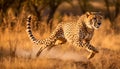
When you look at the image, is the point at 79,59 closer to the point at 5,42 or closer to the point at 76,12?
the point at 5,42

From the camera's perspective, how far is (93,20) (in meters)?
10.9

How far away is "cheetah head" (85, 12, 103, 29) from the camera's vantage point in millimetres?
10797

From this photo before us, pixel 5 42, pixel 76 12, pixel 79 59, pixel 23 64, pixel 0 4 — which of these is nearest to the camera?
pixel 23 64

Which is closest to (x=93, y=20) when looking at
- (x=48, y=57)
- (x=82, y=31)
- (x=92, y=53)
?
(x=82, y=31)

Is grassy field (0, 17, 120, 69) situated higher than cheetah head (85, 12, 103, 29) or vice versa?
cheetah head (85, 12, 103, 29)

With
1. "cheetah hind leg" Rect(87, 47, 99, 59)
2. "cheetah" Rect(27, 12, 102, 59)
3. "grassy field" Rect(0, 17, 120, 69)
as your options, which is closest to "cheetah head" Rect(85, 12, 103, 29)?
"cheetah" Rect(27, 12, 102, 59)

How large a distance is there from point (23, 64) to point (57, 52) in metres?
2.02

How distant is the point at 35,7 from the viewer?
20.0 meters

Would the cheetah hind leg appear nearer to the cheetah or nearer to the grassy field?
the cheetah

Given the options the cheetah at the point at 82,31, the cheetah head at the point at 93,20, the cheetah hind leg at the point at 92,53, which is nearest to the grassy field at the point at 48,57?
the cheetah hind leg at the point at 92,53

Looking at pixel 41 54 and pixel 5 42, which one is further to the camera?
pixel 5 42

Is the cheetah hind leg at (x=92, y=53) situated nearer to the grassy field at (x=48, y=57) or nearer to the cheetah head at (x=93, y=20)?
the grassy field at (x=48, y=57)

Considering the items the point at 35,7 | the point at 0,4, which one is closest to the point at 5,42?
the point at 0,4

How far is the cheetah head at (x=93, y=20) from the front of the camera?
10797 mm
